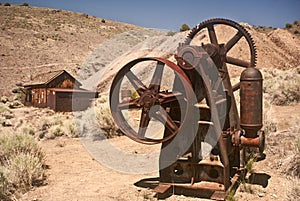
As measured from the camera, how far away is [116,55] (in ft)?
129

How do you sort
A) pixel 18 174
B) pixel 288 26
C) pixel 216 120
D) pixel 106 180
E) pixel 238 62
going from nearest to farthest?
1. pixel 216 120
2. pixel 18 174
3. pixel 238 62
4. pixel 106 180
5. pixel 288 26

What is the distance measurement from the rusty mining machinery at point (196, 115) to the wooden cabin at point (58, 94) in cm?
1680

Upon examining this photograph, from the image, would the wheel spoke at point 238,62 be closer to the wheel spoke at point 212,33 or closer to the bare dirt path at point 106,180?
the wheel spoke at point 212,33

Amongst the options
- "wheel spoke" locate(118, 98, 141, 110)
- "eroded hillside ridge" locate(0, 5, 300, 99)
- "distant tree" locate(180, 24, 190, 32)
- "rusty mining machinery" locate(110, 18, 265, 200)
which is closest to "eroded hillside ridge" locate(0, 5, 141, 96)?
"eroded hillside ridge" locate(0, 5, 300, 99)

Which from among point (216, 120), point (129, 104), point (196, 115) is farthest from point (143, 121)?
point (216, 120)

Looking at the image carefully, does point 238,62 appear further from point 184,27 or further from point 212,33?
point 184,27

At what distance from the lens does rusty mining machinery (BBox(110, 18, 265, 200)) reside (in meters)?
4.00

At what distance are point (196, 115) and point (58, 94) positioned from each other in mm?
18366

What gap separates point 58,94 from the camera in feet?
70.1

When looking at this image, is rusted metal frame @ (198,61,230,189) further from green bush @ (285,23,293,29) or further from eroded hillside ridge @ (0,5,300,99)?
green bush @ (285,23,293,29)

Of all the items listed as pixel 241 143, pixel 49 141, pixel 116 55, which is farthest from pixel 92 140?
pixel 116 55

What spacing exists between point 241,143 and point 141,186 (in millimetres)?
1596

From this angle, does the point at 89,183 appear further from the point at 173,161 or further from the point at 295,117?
the point at 295,117

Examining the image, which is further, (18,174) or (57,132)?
(57,132)
